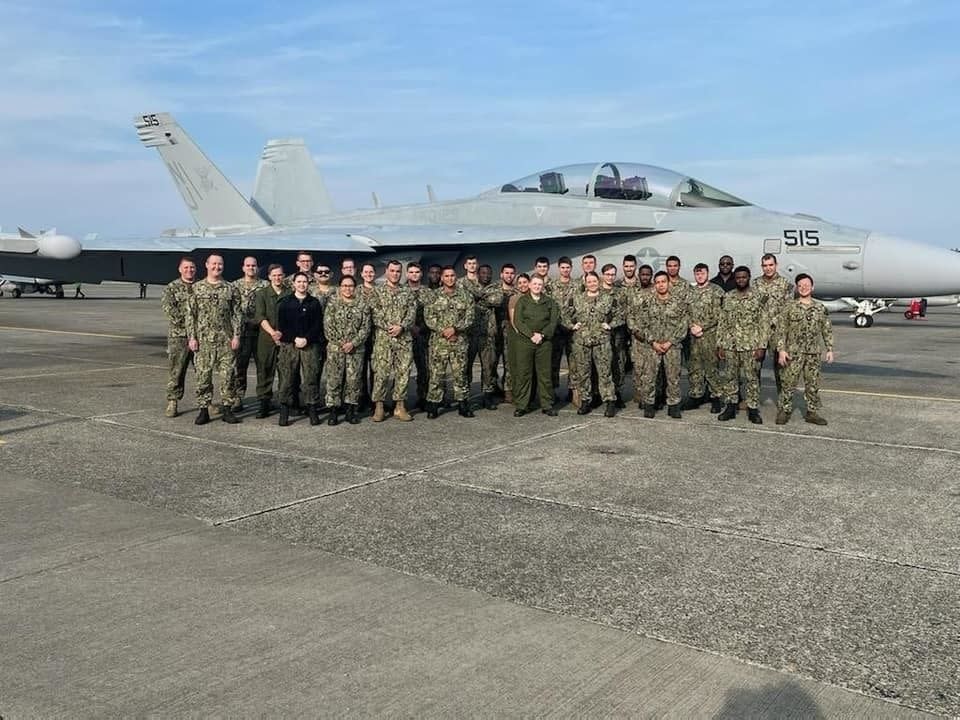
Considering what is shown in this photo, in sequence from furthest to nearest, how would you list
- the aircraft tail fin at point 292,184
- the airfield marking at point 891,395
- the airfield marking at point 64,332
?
1. the aircraft tail fin at point 292,184
2. the airfield marking at point 64,332
3. the airfield marking at point 891,395

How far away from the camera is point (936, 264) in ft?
34.2

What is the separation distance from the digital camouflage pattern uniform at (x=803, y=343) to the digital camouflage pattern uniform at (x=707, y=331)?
0.78 m

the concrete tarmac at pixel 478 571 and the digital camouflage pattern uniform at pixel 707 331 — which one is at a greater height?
the digital camouflage pattern uniform at pixel 707 331

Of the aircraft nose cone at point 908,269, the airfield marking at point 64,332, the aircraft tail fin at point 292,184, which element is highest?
the aircraft tail fin at point 292,184

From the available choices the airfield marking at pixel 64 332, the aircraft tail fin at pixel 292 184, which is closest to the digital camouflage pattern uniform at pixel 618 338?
the airfield marking at pixel 64 332

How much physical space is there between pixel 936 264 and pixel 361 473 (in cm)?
847

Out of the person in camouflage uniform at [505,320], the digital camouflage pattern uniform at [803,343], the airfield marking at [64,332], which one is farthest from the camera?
the airfield marking at [64,332]

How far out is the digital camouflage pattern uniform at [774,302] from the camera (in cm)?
818

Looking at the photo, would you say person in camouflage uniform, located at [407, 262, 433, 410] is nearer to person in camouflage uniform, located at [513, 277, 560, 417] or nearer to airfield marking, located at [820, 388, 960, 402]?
person in camouflage uniform, located at [513, 277, 560, 417]

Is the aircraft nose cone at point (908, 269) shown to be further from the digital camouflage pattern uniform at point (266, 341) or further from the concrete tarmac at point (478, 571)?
the digital camouflage pattern uniform at point (266, 341)

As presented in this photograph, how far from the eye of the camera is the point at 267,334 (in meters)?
8.52

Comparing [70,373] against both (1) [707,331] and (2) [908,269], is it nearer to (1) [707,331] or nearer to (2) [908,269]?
(1) [707,331]

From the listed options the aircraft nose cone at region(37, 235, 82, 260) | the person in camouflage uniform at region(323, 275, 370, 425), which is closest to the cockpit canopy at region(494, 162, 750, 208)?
the person in camouflage uniform at region(323, 275, 370, 425)

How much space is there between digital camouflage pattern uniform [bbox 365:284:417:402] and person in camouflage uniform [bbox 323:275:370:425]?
0.52ft
